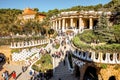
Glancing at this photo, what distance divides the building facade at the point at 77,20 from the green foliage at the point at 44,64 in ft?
86.2

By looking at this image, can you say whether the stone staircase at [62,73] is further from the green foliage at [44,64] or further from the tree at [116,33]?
the tree at [116,33]

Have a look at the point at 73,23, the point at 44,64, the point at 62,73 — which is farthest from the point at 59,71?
the point at 73,23

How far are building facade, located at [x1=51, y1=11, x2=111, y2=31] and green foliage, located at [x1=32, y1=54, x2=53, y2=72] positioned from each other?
2629 cm

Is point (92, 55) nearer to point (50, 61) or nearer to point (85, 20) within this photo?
point (50, 61)

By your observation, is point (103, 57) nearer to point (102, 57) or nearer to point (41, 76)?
point (102, 57)

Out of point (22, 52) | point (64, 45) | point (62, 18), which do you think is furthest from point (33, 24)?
point (64, 45)

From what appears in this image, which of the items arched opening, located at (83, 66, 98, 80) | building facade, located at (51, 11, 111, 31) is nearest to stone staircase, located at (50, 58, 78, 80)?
arched opening, located at (83, 66, 98, 80)

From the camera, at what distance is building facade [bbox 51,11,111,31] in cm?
6293

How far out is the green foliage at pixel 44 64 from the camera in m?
32.7

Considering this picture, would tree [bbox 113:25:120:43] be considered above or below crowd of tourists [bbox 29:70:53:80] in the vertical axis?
above

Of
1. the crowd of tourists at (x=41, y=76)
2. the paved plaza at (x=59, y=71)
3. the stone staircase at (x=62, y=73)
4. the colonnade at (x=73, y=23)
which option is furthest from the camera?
the colonnade at (x=73, y=23)

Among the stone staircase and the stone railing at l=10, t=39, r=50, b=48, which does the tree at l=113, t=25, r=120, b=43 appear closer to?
the stone staircase

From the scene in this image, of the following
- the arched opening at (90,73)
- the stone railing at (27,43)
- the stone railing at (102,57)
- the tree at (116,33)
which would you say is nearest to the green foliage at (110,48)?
the stone railing at (102,57)

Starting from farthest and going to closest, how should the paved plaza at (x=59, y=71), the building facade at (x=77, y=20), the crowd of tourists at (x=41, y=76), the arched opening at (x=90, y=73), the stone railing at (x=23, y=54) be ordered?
the building facade at (x=77, y=20)
the stone railing at (x=23, y=54)
the crowd of tourists at (x=41, y=76)
the paved plaza at (x=59, y=71)
the arched opening at (x=90, y=73)
